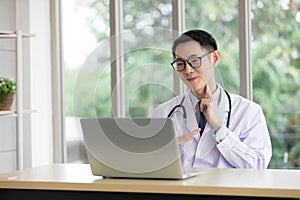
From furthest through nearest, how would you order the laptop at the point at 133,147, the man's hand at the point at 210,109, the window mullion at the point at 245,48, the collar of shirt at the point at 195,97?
the window mullion at the point at 245,48 → the man's hand at the point at 210,109 → the collar of shirt at the point at 195,97 → the laptop at the point at 133,147

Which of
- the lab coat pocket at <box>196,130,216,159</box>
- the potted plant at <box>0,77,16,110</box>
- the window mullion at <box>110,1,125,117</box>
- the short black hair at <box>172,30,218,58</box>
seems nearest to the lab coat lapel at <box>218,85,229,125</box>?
the lab coat pocket at <box>196,130,216,159</box>

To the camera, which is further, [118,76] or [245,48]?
[245,48]

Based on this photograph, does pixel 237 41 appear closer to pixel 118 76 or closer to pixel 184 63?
pixel 184 63

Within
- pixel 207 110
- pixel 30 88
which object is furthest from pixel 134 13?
pixel 207 110

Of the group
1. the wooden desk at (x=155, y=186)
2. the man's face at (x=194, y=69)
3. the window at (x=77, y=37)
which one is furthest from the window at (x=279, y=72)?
the man's face at (x=194, y=69)

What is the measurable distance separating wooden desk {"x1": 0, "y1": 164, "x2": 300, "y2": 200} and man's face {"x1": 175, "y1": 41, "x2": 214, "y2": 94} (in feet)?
1.11

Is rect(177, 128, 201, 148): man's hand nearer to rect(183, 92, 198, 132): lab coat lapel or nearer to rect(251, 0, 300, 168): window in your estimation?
rect(183, 92, 198, 132): lab coat lapel

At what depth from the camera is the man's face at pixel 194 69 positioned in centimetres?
206

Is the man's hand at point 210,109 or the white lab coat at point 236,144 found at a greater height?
the man's hand at point 210,109

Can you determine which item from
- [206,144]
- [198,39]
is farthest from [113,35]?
[198,39]

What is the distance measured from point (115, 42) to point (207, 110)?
0.54 metres

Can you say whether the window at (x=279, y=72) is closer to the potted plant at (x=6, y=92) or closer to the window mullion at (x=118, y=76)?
the potted plant at (x=6, y=92)

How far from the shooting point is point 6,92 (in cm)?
390

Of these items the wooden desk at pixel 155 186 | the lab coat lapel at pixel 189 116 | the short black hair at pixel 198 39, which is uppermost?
the short black hair at pixel 198 39
